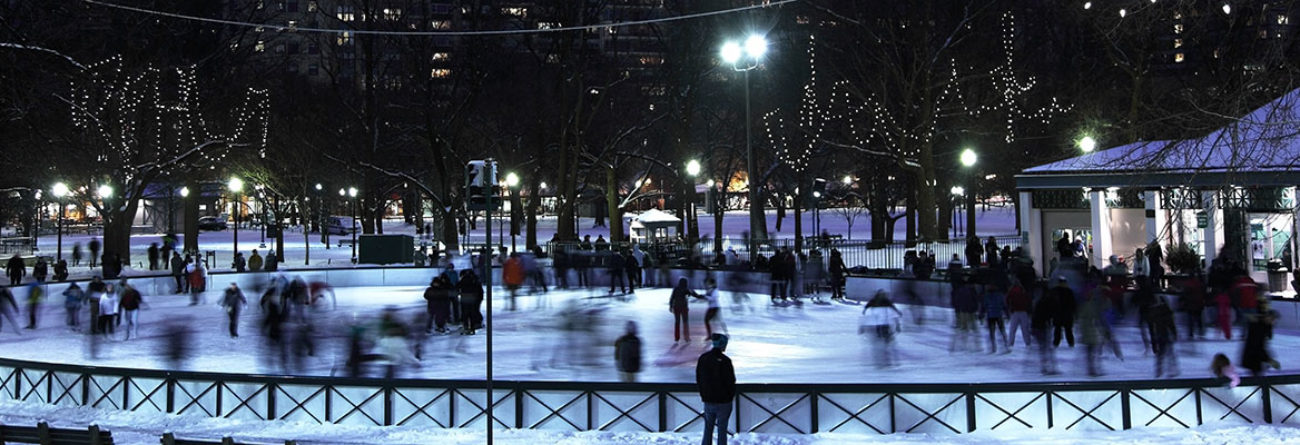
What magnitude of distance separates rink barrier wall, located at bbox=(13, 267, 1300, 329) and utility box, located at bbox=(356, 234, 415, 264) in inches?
208

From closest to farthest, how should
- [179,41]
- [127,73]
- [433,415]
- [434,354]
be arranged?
1. [433,415]
2. [434,354]
3. [127,73]
4. [179,41]

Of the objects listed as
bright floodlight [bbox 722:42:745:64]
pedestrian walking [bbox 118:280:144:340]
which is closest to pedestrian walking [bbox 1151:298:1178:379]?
bright floodlight [bbox 722:42:745:64]

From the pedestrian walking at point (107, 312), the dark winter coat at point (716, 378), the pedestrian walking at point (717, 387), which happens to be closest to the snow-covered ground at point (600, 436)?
the pedestrian walking at point (717, 387)

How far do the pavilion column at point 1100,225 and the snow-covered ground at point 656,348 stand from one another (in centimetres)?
722

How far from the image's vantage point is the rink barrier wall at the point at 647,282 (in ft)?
85.1

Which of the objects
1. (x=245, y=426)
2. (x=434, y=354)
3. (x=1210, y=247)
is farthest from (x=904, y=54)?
(x=245, y=426)

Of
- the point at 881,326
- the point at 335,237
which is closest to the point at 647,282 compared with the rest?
the point at 881,326

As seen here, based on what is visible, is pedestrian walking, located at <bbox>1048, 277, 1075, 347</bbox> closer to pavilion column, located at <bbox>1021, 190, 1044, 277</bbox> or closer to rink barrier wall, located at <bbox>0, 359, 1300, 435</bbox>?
rink barrier wall, located at <bbox>0, 359, 1300, 435</bbox>

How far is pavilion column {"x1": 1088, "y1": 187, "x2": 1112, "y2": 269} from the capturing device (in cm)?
2950

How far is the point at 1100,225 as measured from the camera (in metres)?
29.6

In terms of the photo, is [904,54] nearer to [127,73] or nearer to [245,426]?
[127,73]

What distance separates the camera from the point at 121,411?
13.7 m

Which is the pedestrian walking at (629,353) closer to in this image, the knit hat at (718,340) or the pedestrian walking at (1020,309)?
the knit hat at (718,340)

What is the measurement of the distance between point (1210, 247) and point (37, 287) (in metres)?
26.6
